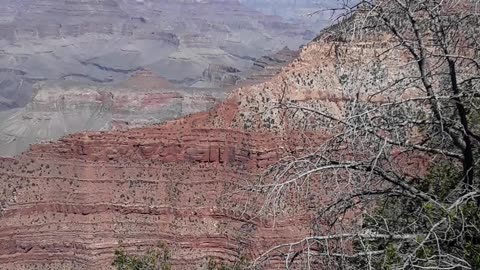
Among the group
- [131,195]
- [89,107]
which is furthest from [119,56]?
[131,195]

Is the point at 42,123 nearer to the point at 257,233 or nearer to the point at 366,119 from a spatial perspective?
the point at 257,233

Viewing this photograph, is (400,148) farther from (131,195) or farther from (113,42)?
(113,42)

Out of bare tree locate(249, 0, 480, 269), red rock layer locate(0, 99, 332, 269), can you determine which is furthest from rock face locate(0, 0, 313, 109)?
bare tree locate(249, 0, 480, 269)

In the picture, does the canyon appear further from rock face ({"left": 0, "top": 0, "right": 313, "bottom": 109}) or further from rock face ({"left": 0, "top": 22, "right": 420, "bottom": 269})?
rock face ({"left": 0, "top": 22, "right": 420, "bottom": 269})

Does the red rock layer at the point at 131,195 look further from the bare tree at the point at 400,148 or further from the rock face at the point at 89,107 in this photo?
the rock face at the point at 89,107

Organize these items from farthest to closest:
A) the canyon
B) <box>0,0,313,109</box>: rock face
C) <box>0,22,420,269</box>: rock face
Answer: <box>0,0,313,109</box>: rock face
the canyon
<box>0,22,420,269</box>: rock face
